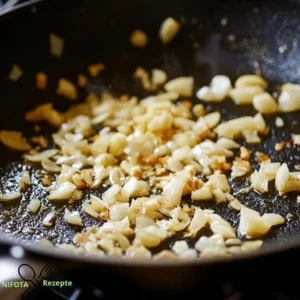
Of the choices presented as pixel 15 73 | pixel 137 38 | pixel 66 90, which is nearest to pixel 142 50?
pixel 137 38

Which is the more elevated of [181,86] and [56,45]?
[56,45]

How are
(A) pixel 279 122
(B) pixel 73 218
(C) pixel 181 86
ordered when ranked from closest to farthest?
(B) pixel 73 218 < (A) pixel 279 122 < (C) pixel 181 86

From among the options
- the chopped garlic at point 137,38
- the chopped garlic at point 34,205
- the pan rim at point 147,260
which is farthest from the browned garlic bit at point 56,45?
the pan rim at point 147,260

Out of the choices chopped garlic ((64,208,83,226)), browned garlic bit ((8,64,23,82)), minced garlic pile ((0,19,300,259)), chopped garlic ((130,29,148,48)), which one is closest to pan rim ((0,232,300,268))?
minced garlic pile ((0,19,300,259))

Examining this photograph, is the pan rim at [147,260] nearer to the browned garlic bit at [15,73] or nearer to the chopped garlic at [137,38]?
the browned garlic bit at [15,73]

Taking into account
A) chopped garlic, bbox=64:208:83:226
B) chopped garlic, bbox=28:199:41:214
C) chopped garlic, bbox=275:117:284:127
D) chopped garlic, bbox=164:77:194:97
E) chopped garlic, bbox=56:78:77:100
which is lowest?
chopped garlic, bbox=64:208:83:226

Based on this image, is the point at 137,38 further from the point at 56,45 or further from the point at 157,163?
the point at 157,163

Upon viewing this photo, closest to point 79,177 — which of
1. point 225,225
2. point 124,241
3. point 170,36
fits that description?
point 124,241

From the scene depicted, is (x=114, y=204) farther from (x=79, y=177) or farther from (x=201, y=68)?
(x=201, y=68)

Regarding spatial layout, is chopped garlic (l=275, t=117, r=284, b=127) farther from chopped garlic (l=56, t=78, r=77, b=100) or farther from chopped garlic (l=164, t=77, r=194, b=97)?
chopped garlic (l=56, t=78, r=77, b=100)
